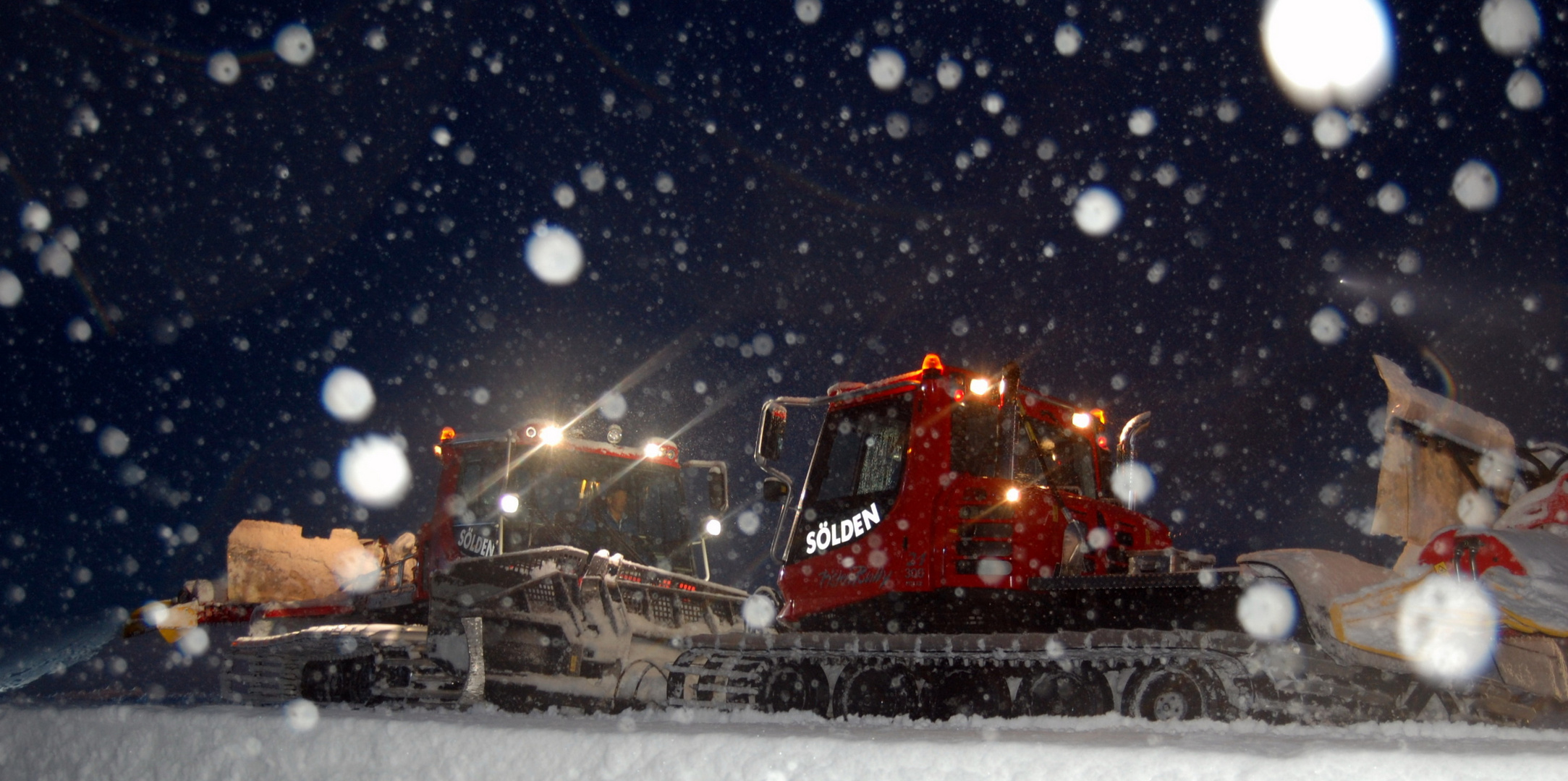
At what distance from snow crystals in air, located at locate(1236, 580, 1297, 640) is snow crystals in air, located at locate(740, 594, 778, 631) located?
10.3 ft

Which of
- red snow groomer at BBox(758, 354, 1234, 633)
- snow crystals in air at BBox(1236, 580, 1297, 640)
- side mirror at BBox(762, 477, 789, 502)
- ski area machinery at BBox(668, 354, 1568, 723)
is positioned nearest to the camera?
ski area machinery at BBox(668, 354, 1568, 723)

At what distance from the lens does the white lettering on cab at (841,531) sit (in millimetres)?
5973

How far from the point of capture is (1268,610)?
442 cm

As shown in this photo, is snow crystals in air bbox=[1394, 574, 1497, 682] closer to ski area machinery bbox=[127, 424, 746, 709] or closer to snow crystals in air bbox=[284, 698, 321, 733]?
snow crystals in air bbox=[284, 698, 321, 733]

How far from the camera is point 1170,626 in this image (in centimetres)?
475

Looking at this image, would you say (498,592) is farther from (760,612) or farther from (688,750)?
(688,750)

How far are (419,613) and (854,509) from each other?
17.6 ft

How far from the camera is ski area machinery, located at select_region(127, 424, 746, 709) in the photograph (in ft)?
22.5

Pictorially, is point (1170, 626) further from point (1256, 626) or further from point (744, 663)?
point (744, 663)

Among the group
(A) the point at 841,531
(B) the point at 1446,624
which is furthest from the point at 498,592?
(B) the point at 1446,624

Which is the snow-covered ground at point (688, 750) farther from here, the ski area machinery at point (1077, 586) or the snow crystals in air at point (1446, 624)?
the ski area machinery at point (1077, 586)

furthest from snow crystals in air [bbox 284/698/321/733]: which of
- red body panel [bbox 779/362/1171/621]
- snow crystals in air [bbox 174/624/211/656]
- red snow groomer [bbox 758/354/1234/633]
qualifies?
snow crystals in air [bbox 174/624/211/656]

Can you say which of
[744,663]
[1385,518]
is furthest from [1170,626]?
Answer: [744,663]

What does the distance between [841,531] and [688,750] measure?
378 centimetres
